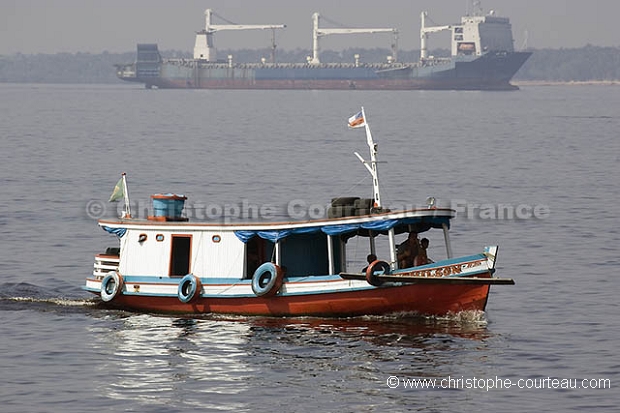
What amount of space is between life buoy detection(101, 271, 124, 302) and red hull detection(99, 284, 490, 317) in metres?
2.18

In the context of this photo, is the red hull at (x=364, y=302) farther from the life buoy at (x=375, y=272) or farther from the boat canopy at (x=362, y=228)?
the boat canopy at (x=362, y=228)

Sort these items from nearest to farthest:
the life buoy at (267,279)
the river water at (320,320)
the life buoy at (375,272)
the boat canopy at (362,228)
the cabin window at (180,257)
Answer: the river water at (320,320), the life buoy at (375,272), the boat canopy at (362,228), the life buoy at (267,279), the cabin window at (180,257)

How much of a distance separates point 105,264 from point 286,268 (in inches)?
218

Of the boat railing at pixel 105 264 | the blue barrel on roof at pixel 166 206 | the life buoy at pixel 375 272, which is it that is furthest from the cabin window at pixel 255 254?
the boat railing at pixel 105 264

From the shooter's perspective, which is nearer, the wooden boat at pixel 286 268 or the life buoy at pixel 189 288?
the wooden boat at pixel 286 268

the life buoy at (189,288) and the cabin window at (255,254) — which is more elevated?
the cabin window at (255,254)

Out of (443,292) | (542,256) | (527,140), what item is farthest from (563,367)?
(527,140)

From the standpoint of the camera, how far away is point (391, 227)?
27.6 metres

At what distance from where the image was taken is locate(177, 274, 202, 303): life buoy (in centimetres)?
2942

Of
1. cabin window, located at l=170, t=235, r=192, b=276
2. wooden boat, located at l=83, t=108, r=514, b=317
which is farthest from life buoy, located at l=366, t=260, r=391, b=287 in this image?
cabin window, located at l=170, t=235, r=192, b=276

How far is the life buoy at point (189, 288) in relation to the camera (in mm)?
29422

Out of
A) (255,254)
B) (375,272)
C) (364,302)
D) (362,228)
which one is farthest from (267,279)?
(375,272)

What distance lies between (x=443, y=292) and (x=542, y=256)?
13709 mm

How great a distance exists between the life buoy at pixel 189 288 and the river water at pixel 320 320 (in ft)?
2.24
